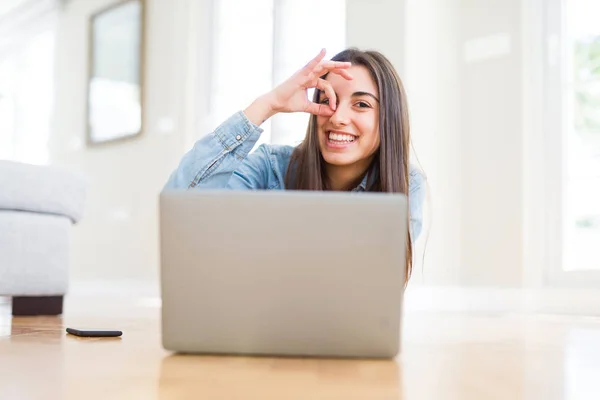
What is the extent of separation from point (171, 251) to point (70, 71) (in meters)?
4.77

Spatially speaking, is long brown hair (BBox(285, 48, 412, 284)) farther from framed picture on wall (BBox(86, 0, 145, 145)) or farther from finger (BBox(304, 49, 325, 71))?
framed picture on wall (BBox(86, 0, 145, 145))

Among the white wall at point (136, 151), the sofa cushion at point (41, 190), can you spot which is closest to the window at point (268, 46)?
the white wall at point (136, 151)

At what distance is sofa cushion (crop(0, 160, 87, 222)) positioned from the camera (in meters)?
2.04

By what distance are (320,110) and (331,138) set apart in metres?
0.08

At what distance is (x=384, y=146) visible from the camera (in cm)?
174

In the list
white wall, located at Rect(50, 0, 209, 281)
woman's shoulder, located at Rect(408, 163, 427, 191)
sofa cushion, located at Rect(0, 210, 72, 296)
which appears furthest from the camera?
white wall, located at Rect(50, 0, 209, 281)

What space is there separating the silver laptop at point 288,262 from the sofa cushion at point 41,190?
4.44 ft

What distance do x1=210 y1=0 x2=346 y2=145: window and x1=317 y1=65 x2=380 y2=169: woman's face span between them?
1.91m

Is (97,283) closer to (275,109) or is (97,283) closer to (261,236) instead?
(275,109)

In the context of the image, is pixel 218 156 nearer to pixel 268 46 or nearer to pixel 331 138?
pixel 331 138

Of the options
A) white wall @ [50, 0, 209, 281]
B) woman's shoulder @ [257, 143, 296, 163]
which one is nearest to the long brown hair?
woman's shoulder @ [257, 143, 296, 163]

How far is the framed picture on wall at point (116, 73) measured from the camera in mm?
4629

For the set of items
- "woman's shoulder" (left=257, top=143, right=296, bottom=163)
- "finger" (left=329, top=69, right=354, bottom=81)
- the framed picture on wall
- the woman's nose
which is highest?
the framed picture on wall

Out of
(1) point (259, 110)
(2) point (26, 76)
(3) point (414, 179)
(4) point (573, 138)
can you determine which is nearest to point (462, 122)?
(4) point (573, 138)
